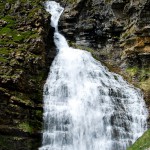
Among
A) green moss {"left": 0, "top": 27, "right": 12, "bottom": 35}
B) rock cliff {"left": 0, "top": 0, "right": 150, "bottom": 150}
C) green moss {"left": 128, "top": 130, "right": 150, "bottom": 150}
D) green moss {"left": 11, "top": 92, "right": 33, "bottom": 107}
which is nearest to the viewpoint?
green moss {"left": 128, "top": 130, "right": 150, "bottom": 150}

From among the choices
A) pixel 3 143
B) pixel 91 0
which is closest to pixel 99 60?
pixel 91 0

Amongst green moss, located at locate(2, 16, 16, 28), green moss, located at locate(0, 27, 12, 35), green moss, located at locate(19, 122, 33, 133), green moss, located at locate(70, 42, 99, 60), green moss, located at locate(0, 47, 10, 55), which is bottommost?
green moss, located at locate(19, 122, 33, 133)

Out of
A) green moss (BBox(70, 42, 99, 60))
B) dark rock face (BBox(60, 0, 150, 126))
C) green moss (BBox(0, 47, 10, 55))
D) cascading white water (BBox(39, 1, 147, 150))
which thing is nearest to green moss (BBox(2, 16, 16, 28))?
dark rock face (BBox(60, 0, 150, 126))

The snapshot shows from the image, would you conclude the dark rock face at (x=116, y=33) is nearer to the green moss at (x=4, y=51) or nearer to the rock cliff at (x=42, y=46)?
the rock cliff at (x=42, y=46)

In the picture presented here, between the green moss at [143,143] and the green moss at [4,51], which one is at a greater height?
the green moss at [4,51]

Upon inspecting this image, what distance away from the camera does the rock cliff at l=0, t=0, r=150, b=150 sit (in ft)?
97.2

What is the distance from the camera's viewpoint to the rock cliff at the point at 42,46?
29641 millimetres

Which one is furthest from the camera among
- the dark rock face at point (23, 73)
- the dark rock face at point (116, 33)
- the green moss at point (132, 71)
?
the dark rock face at point (116, 33)

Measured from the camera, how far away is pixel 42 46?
39.5m

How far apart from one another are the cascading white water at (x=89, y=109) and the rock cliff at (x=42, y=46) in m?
1.20

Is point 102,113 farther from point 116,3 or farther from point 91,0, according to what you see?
point 91,0

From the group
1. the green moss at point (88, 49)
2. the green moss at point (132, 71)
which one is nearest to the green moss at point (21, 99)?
the green moss at point (132, 71)

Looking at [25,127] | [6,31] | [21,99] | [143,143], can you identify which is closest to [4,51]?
[6,31]

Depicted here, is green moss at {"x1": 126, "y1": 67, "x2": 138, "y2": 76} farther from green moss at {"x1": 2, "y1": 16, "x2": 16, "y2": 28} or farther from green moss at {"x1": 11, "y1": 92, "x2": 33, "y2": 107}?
green moss at {"x1": 2, "y1": 16, "x2": 16, "y2": 28}
